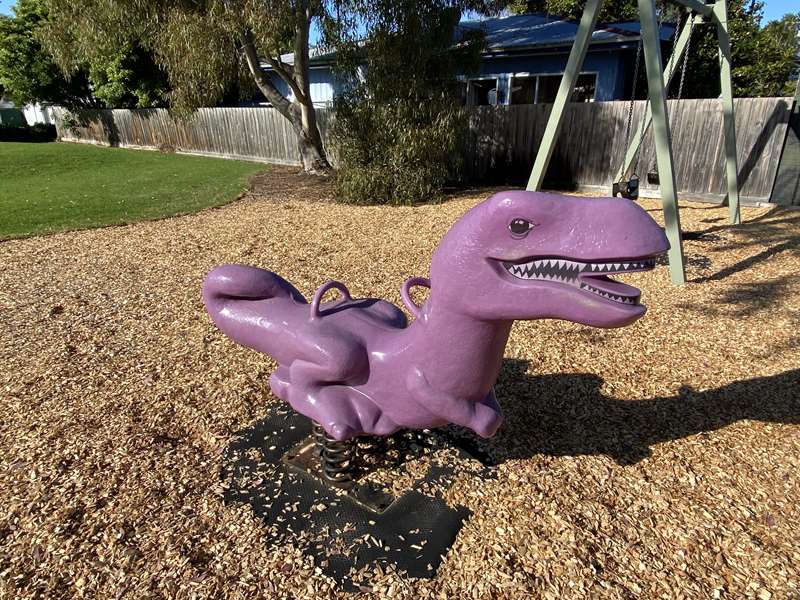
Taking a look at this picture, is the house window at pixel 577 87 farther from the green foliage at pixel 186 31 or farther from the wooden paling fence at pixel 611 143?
the green foliage at pixel 186 31

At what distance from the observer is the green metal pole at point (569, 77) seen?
4922 millimetres

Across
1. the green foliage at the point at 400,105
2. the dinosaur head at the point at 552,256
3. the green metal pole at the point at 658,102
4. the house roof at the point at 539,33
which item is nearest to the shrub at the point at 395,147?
the green foliage at the point at 400,105

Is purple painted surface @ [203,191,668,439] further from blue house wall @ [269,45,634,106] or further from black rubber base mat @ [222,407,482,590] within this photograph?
blue house wall @ [269,45,634,106]

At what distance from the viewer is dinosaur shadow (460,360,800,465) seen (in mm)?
2779

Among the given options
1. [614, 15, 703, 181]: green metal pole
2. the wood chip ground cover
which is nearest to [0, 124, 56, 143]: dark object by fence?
the wood chip ground cover

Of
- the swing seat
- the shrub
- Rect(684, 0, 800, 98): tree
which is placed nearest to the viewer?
the swing seat

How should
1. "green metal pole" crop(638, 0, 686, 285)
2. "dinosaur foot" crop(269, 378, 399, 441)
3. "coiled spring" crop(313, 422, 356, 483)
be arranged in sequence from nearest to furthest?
"dinosaur foot" crop(269, 378, 399, 441), "coiled spring" crop(313, 422, 356, 483), "green metal pole" crop(638, 0, 686, 285)

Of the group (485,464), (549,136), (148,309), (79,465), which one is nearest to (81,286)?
(148,309)

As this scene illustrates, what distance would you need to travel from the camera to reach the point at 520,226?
1576 millimetres

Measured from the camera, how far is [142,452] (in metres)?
2.76

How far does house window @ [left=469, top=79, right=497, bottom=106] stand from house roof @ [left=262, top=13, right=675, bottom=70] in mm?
1242

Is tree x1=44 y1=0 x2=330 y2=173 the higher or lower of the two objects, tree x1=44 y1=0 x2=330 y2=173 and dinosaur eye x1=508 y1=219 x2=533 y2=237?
the higher

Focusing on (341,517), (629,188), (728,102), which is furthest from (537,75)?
(341,517)

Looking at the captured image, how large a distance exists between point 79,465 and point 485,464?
7.06ft
